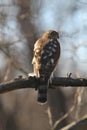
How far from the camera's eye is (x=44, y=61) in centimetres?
727

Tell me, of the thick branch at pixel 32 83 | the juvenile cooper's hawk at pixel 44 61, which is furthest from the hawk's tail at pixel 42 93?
the thick branch at pixel 32 83

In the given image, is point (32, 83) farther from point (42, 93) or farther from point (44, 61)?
point (44, 61)

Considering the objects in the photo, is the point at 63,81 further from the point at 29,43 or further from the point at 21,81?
the point at 29,43

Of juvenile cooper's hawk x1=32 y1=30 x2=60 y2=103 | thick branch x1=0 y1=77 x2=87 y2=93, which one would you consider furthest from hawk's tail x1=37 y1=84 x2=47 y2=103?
thick branch x1=0 y1=77 x2=87 y2=93

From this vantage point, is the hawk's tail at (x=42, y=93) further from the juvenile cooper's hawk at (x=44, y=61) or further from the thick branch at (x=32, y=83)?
the thick branch at (x=32, y=83)

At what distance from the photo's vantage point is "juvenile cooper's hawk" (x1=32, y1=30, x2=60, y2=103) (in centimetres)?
696

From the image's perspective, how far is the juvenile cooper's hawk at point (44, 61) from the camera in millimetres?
6960

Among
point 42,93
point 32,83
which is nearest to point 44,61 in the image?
point 42,93

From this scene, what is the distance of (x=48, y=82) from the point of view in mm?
6898

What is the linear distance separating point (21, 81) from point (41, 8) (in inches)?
239

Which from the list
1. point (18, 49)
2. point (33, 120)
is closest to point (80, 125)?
point (18, 49)

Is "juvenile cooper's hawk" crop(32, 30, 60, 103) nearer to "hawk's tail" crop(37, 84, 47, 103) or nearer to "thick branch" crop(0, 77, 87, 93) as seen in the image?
"hawk's tail" crop(37, 84, 47, 103)

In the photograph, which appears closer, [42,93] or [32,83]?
[32,83]

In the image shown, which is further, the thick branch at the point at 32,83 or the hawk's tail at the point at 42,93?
the hawk's tail at the point at 42,93
